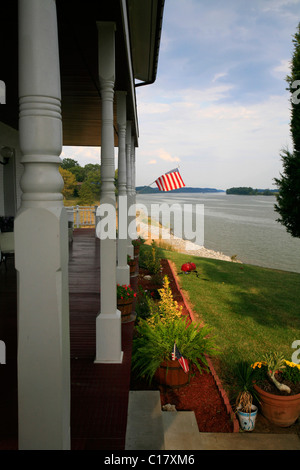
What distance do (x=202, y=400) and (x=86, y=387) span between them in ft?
4.54

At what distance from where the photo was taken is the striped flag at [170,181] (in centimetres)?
905

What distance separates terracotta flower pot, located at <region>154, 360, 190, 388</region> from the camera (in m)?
3.92

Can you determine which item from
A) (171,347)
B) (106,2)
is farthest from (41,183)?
(171,347)

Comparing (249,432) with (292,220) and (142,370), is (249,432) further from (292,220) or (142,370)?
(292,220)

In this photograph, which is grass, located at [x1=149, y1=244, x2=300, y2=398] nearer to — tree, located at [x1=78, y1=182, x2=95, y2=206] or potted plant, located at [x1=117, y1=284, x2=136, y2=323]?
potted plant, located at [x1=117, y1=284, x2=136, y2=323]

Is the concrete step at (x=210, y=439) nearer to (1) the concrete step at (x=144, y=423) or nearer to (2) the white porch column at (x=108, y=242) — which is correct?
(1) the concrete step at (x=144, y=423)

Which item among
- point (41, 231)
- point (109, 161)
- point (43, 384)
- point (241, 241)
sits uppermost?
point (109, 161)

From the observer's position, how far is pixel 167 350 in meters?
4.07

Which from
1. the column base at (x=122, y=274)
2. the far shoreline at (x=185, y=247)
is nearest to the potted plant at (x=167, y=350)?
the column base at (x=122, y=274)

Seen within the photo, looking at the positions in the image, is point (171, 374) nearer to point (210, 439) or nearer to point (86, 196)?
point (210, 439)

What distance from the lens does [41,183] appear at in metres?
1.50

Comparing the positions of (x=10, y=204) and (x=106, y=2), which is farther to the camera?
(x=10, y=204)

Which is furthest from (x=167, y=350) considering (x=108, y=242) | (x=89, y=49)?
(x=89, y=49)
